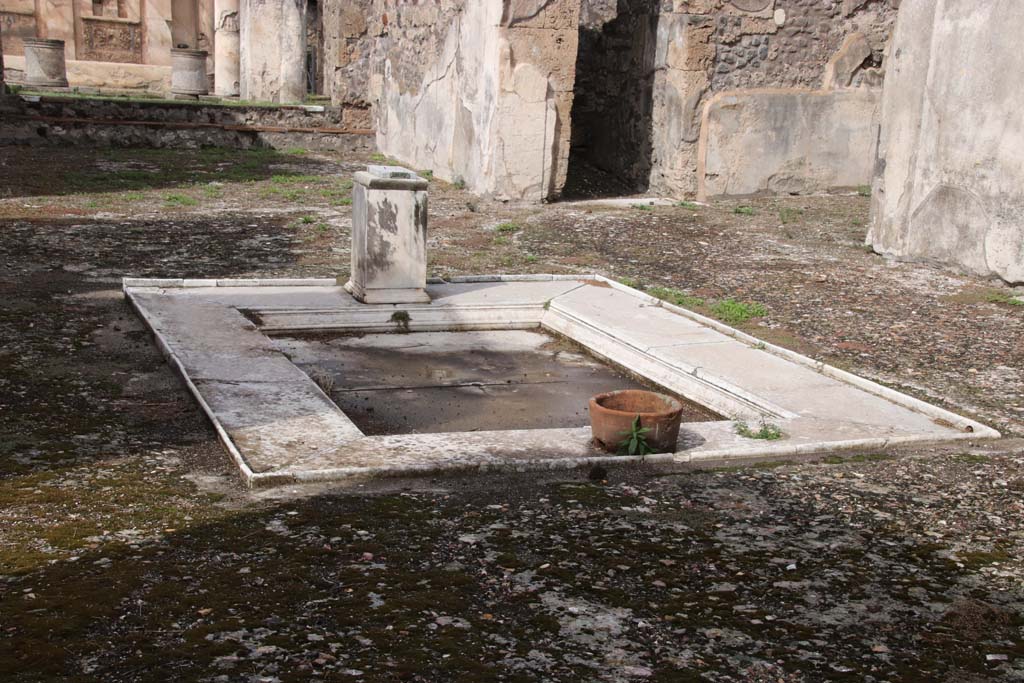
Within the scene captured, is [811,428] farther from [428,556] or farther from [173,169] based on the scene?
[173,169]

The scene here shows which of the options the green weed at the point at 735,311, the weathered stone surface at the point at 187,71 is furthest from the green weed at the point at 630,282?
the weathered stone surface at the point at 187,71

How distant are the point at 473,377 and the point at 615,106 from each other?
755 cm

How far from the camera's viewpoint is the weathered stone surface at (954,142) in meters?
7.29

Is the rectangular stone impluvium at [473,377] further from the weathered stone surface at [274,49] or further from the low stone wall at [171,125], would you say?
the weathered stone surface at [274,49]

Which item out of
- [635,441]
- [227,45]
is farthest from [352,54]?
[635,441]

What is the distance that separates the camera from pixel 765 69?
1095 cm

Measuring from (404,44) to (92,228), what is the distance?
5.98 meters

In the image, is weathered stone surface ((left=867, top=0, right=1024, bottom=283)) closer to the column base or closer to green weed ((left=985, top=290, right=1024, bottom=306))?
green weed ((left=985, top=290, right=1024, bottom=306))

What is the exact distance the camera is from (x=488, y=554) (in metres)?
3.27

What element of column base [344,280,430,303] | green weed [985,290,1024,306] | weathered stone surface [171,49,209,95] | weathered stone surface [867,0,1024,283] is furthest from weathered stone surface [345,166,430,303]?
weathered stone surface [171,49,209,95]

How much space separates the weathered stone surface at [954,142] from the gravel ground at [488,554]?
5.79ft

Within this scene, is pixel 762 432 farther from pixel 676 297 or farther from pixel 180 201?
pixel 180 201

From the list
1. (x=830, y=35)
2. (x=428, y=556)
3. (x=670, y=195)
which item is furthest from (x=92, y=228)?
(x=830, y=35)

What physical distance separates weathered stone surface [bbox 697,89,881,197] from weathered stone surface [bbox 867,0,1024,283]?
2569 millimetres
